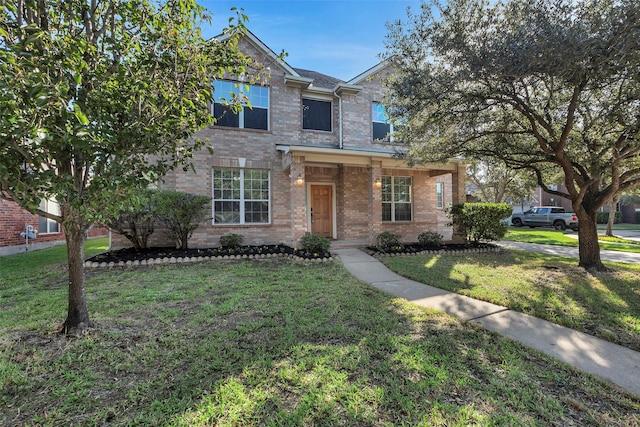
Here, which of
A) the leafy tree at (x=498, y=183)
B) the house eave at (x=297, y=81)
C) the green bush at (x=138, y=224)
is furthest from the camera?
the leafy tree at (x=498, y=183)

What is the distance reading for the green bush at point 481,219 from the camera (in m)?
10.4

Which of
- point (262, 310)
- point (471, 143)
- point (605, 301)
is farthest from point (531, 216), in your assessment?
point (262, 310)

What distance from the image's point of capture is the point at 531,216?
23.5 meters

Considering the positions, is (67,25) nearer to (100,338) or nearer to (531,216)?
(100,338)

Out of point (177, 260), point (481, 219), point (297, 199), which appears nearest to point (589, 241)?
point (481, 219)

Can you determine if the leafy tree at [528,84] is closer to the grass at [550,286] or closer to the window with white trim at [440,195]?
the grass at [550,286]

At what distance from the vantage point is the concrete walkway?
2.80 meters

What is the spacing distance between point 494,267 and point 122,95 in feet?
28.3

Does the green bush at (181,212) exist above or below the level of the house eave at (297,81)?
below

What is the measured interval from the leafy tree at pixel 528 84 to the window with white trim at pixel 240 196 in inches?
208

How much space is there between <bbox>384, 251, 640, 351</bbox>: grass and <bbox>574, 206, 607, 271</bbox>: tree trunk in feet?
0.94

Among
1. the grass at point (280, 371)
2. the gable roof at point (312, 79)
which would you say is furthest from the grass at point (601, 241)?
→ the grass at point (280, 371)

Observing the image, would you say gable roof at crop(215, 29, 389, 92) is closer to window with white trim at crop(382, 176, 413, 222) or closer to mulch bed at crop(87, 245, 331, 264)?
window with white trim at crop(382, 176, 413, 222)

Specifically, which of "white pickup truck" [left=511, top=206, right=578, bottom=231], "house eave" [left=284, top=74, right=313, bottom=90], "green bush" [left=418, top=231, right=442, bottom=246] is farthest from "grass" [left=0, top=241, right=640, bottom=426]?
"white pickup truck" [left=511, top=206, right=578, bottom=231]
